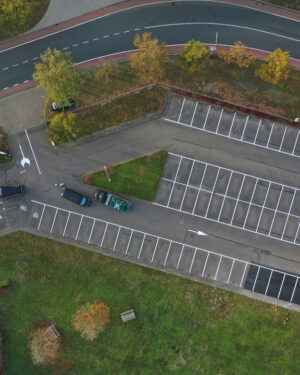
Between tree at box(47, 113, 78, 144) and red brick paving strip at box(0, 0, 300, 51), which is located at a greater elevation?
red brick paving strip at box(0, 0, 300, 51)

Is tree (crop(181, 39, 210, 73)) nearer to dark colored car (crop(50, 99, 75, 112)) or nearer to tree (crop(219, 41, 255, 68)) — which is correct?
tree (crop(219, 41, 255, 68))

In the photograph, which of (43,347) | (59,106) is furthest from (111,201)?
(43,347)

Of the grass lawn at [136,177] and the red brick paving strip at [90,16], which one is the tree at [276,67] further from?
the grass lawn at [136,177]

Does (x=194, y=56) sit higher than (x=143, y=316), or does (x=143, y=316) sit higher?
(x=194, y=56)

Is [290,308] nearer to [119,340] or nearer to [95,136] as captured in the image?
[119,340]

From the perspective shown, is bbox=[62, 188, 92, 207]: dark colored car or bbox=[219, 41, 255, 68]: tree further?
bbox=[62, 188, 92, 207]: dark colored car

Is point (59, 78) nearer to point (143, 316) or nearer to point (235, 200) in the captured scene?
point (235, 200)

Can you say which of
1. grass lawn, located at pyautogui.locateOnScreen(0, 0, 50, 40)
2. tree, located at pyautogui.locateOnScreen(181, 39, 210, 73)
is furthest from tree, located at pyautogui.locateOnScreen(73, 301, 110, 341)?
grass lawn, located at pyautogui.locateOnScreen(0, 0, 50, 40)
